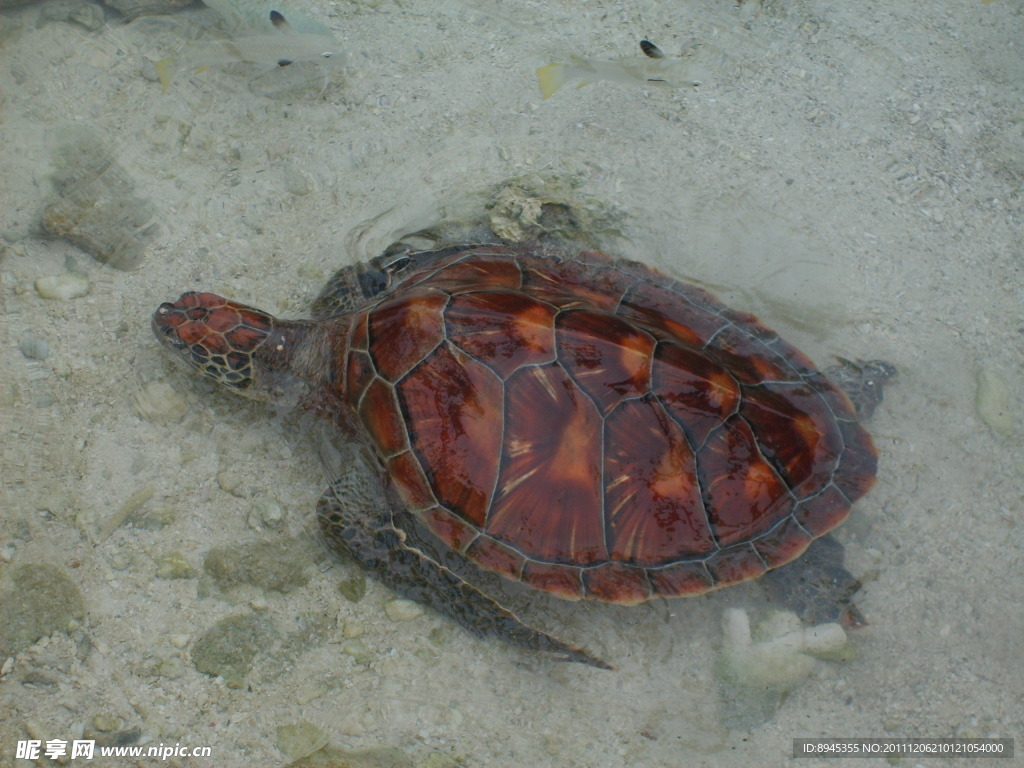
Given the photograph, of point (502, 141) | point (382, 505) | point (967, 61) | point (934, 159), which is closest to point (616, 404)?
point (382, 505)

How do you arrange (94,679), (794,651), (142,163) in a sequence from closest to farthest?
(94,679)
(794,651)
(142,163)

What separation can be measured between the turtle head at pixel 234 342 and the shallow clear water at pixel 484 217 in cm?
18

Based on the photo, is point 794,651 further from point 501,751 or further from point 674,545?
point 501,751

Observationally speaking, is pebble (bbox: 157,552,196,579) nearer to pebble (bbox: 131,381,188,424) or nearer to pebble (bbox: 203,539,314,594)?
pebble (bbox: 203,539,314,594)

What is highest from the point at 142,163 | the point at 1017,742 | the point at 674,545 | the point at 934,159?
the point at 934,159

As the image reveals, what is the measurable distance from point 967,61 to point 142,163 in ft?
15.8

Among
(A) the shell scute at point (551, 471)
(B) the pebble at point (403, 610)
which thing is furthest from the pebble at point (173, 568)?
(A) the shell scute at point (551, 471)

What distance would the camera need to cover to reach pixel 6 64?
4.05 meters

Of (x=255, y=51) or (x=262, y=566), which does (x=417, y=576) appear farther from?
(x=255, y=51)

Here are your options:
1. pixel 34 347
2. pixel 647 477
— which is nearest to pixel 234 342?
pixel 34 347

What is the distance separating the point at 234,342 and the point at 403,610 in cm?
150

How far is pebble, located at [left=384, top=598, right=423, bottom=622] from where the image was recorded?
3199 millimetres

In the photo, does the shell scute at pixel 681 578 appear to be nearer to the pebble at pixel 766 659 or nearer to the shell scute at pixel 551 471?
the shell scute at pixel 551 471

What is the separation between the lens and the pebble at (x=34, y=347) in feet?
11.3
